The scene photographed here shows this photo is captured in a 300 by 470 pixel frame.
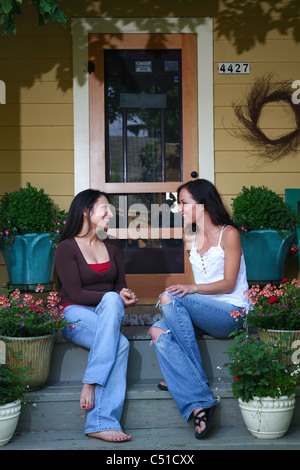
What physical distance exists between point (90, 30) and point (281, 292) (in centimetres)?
274

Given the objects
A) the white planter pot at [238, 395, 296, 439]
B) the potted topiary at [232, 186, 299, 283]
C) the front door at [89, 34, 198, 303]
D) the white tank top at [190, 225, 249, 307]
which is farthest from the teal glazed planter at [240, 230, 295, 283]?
the white planter pot at [238, 395, 296, 439]

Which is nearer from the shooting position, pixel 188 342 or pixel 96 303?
pixel 188 342

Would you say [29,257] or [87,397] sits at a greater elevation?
[29,257]

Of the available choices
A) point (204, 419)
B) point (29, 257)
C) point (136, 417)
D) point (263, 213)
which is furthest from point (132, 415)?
point (263, 213)

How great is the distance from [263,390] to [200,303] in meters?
0.52

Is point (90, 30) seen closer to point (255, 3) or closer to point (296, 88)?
point (255, 3)

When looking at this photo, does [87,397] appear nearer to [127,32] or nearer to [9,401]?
[9,401]

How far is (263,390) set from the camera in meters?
2.60

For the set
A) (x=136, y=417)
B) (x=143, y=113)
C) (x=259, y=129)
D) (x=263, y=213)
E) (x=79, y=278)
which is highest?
(x=143, y=113)

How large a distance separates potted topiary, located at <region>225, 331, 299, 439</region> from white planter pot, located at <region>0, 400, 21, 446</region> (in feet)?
3.15

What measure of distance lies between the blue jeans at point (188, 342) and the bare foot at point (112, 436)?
0.93 ft
